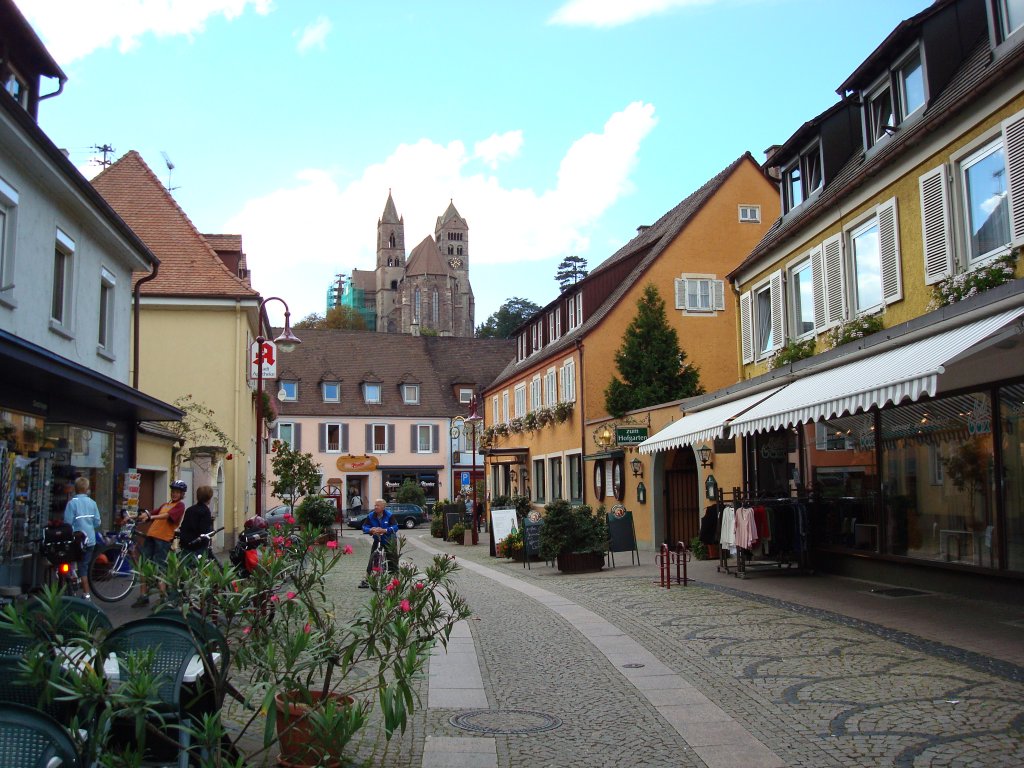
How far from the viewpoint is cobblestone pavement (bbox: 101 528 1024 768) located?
6180 millimetres

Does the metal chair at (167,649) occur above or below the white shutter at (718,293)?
below

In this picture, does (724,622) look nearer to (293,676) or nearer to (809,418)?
(809,418)

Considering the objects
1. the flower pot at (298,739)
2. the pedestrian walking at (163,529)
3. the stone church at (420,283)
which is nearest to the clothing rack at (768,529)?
the pedestrian walking at (163,529)

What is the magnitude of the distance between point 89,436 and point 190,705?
1150cm

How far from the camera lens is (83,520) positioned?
1293cm

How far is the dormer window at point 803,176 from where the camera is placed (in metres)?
17.6

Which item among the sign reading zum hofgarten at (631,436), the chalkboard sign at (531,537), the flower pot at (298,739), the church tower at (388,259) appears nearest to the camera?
the flower pot at (298,739)

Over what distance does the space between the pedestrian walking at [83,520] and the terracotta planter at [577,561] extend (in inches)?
354

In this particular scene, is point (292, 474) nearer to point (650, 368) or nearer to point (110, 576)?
point (650, 368)

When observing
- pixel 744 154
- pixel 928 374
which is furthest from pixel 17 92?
pixel 744 154

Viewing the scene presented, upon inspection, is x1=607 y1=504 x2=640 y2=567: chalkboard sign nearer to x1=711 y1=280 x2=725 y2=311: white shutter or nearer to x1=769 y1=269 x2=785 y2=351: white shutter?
x1=769 y1=269 x2=785 y2=351: white shutter

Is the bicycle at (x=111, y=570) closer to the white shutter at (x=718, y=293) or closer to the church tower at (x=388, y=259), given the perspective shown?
the white shutter at (x=718, y=293)

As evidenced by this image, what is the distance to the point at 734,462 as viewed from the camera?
2084 cm

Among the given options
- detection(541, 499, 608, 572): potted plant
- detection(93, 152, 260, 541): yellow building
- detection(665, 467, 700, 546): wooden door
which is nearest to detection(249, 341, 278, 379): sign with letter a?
detection(93, 152, 260, 541): yellow building
